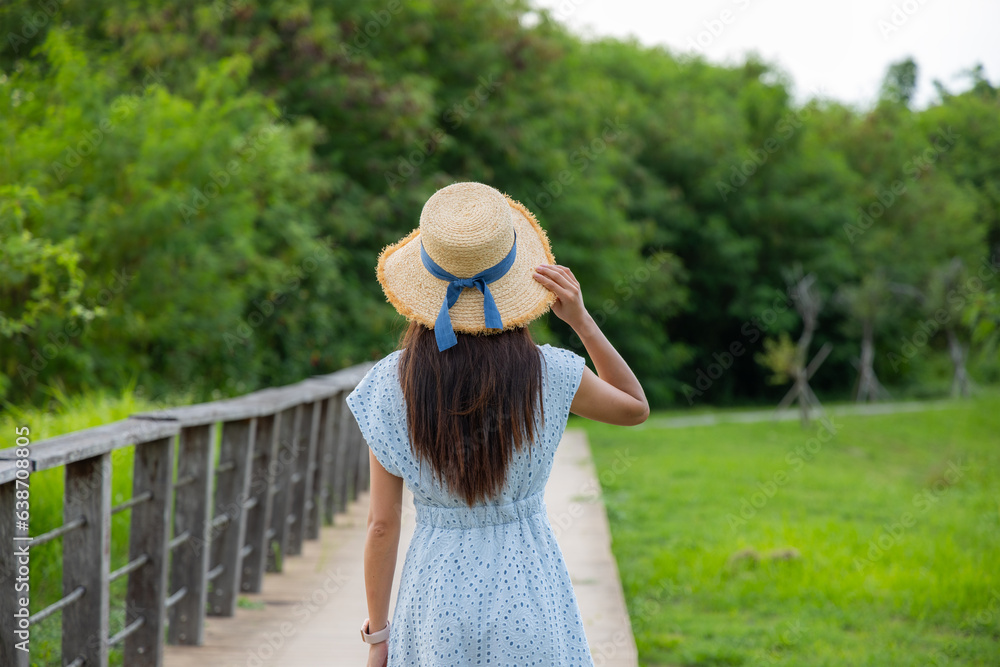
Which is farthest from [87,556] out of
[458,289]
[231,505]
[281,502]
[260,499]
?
[281,502]

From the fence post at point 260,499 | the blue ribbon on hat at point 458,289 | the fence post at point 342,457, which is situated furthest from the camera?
the fence post at point 342,457

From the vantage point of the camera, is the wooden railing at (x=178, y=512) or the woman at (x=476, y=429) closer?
the woman at (x=476, y=429)

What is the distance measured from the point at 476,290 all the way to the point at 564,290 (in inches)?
6.9

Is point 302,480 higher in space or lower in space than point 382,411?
lower

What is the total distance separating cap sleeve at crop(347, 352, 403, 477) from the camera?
1.78 m

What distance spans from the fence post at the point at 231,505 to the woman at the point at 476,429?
7.23 ft

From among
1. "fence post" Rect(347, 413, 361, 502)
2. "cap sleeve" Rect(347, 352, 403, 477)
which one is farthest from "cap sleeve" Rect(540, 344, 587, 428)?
"fence post" Rect(347, 413, 361, 502)

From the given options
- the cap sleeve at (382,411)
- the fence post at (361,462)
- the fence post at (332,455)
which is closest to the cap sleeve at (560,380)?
the cap sleeve at (382,411)

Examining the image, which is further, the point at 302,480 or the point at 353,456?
the point at 353,456

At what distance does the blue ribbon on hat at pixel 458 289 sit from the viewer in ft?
5.59

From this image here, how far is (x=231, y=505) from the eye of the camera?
3857mm

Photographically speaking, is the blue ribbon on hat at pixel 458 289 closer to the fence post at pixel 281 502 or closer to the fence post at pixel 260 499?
the fence post at pixel 260 499

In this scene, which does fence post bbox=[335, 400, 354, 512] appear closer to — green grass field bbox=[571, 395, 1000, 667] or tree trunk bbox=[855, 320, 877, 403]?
green grass field bbox=[571, 395, 1000, 667]

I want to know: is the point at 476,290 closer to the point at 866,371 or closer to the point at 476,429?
the point at 476,429
